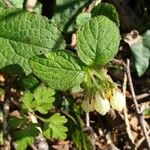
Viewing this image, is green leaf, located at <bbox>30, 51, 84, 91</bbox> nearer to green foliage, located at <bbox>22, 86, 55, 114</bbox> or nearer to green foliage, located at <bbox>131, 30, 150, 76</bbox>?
green foliage, located at <bbox>22, 86, 55, 114</bbox>

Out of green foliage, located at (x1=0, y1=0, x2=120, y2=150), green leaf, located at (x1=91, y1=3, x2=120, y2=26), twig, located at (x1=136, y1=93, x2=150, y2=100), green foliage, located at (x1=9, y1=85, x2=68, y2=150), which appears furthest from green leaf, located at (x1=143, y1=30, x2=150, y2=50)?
green foliage, located at (x1=9, y1=85, x2=68, y2=150)

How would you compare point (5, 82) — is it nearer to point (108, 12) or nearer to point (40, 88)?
point (40, 88)

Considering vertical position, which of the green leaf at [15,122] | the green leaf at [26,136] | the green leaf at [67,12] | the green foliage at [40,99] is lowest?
the green leaf at [26,136]

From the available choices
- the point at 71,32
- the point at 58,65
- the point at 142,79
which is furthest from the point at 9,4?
the point at 142,79

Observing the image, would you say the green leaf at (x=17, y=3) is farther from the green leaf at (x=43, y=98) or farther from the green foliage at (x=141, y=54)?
the green foliage at (x=141, y=54)

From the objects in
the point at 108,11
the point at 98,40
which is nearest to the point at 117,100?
the point at 98,40

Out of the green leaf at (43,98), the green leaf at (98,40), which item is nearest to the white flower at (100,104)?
the green leaf at (98,40)

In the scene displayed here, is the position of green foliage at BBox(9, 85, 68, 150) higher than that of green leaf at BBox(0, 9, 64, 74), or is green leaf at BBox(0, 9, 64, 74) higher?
green leaf at BBox(0, 9, 64, 74)
